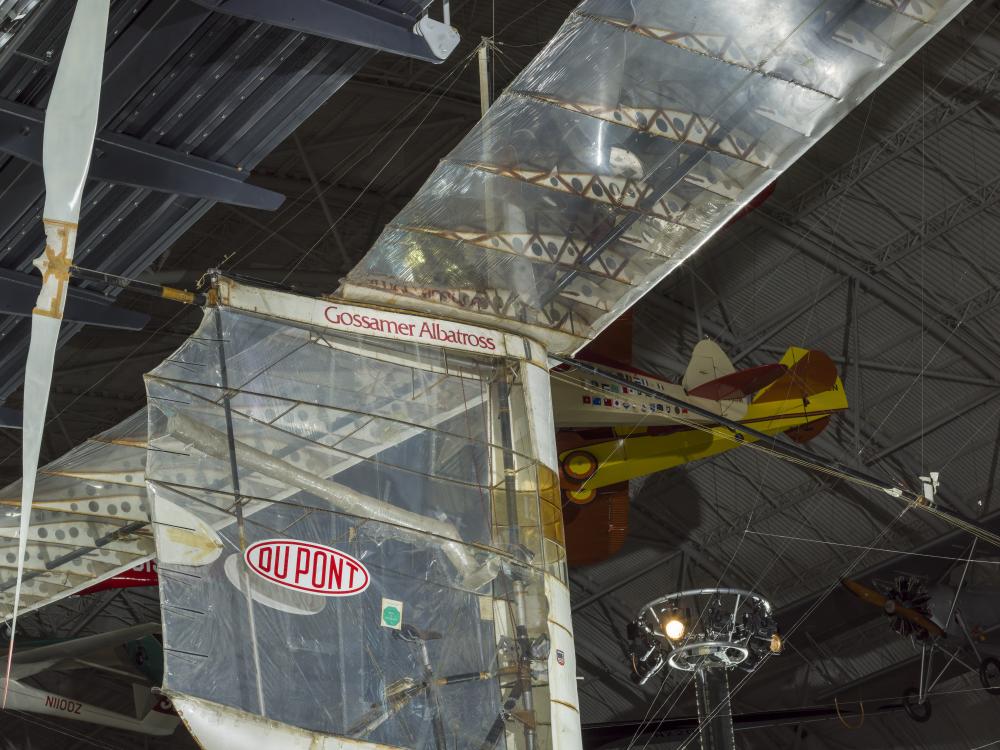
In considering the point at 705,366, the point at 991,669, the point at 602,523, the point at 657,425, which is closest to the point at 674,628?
the point at 705,366

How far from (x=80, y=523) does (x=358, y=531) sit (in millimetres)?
5180

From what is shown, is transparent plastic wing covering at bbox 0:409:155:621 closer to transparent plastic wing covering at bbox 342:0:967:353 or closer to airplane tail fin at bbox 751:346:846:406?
transparent plastic wing covering at bbox 342:0:967:353

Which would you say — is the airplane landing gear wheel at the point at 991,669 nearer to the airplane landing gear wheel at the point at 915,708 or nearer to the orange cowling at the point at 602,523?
the airplane landing gear wheel at the point at 915,708

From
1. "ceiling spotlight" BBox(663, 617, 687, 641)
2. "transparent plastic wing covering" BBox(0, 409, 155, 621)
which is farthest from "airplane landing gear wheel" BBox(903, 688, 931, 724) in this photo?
"transparent plastic wing covering" BBox(0, 409, 155, 621)

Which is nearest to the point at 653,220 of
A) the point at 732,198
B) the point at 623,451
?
the point at 732,198

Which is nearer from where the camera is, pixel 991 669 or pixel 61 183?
pixel 61 183

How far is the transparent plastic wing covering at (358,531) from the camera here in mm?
6957

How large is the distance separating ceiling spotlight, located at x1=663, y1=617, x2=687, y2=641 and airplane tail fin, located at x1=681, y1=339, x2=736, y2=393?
757 cm

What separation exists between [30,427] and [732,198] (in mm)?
5259

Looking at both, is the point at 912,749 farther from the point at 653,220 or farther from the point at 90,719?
the point at 653,220

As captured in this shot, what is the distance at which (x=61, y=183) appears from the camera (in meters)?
5.83

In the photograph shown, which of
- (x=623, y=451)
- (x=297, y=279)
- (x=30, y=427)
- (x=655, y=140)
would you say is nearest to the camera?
→ (x=30, y=427)

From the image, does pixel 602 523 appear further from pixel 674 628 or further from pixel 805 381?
pixel 674 628

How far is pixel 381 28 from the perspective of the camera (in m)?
8.92
